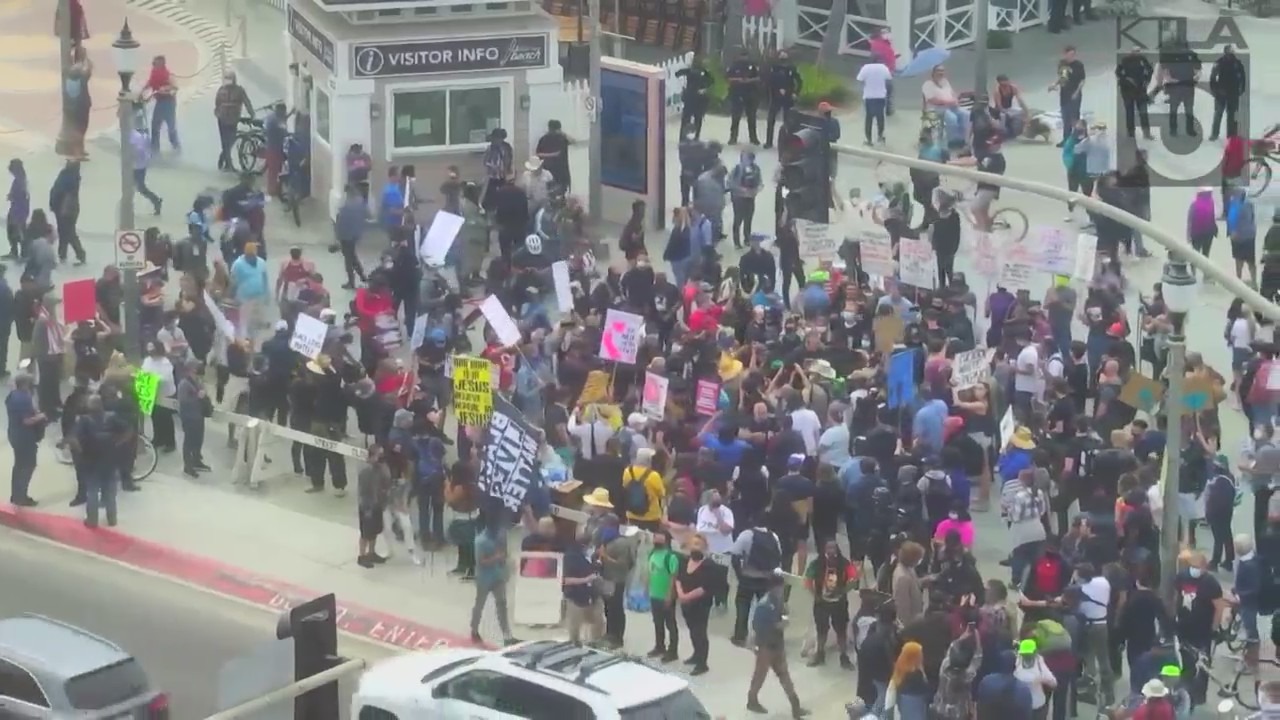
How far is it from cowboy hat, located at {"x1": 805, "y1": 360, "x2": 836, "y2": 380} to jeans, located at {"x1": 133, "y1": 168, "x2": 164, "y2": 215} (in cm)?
1247

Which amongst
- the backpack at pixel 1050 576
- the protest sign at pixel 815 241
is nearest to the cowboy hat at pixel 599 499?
the backpack at pixel 1050 576

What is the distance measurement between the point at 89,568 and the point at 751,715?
7.00 meters

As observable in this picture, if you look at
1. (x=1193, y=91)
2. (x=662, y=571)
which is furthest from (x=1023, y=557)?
(x=1193, y=91)

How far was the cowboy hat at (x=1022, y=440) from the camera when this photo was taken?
22.5m

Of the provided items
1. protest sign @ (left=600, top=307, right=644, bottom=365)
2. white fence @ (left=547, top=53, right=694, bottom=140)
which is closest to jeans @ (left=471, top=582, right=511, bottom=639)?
protest sign @ (left=600, top=307, right=644, bottom=365)

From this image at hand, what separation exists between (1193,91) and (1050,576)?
19593 millimetres

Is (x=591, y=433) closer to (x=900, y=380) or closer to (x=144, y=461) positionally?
(x=900, y=380)

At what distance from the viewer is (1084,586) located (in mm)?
19859

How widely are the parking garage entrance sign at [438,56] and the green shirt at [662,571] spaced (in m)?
13.8

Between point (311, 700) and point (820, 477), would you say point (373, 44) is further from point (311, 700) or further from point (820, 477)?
point (311, 700)

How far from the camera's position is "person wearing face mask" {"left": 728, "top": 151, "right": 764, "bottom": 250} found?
3206 centimetres

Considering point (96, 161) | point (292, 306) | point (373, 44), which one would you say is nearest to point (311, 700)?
point (292, 306)

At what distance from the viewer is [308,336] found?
82.1ft

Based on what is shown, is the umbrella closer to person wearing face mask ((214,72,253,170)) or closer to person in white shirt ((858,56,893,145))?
person in white shirt ((858,56,893,145))
